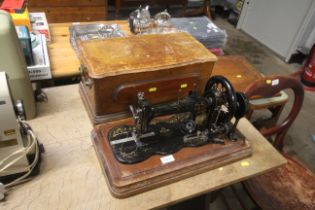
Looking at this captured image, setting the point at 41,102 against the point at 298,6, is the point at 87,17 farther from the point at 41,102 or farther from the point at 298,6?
the point at 298,6

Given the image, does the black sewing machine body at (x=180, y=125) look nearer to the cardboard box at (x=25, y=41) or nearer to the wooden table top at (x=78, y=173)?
the wooden table top at (x=78, y=173)

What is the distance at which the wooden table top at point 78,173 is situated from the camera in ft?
2.65

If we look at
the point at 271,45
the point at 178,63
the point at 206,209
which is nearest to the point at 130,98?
the point at 178,63

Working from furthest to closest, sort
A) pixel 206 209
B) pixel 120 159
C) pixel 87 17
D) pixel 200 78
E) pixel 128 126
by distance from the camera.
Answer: pixel 87 17
pixel 206 209
pixel 200 78
pixel 128 126
pixel 120 159

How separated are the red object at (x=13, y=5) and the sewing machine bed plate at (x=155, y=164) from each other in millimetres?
889

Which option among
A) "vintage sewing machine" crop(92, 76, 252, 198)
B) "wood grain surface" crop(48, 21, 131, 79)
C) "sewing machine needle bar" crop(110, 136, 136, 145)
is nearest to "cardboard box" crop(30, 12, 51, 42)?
"wood grain surface" crop(48, 21, 131, 79)

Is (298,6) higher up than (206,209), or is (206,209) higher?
(298,6)

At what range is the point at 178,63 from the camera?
3.28 feet

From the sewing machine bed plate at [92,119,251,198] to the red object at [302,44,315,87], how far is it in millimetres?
2316

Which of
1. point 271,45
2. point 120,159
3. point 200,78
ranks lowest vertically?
point 271,45

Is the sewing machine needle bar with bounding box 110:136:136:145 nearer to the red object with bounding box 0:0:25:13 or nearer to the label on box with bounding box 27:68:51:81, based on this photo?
the label on box with bounding box 27:68:51:81

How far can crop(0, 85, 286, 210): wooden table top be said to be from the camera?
31.9 inches

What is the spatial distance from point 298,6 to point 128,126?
9.83 ft

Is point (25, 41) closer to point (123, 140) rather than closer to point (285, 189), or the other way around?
point (123, 140)
